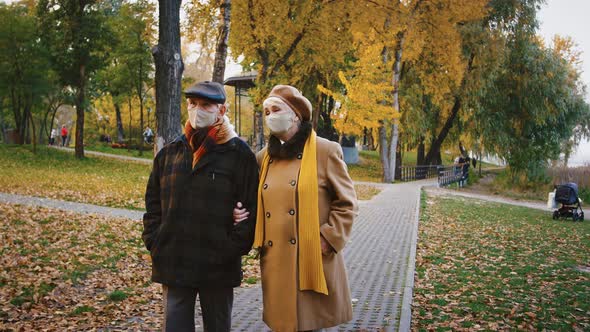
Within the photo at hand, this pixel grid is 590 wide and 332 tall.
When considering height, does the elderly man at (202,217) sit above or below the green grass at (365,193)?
above

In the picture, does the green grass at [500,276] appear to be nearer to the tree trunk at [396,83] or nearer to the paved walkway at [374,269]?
Answer: the paved walkway at [374,269]

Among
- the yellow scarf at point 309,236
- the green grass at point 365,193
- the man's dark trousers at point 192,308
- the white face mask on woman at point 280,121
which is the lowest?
the green grass at point 365,193

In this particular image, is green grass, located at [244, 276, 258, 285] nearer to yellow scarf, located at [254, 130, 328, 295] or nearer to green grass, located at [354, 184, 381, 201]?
yellow scarf, located at [254, 130, 328, 295]

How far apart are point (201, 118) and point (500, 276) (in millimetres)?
6604

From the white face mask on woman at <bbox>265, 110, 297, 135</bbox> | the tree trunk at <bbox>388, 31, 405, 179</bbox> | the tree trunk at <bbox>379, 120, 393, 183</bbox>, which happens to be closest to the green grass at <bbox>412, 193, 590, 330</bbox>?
the white face mask on woman at <bbox>265, 110, 297, 135</bbox>

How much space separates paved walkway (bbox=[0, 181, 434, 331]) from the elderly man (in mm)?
2075

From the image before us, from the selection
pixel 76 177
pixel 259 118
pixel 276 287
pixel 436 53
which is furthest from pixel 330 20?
pixel 276 287

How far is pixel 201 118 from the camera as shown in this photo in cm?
356

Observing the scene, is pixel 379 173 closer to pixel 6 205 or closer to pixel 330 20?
pixel 330 20

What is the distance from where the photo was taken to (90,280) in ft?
23.5

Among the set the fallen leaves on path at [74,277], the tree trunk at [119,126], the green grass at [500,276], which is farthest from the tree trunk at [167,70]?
the tree trunk at [119,126]

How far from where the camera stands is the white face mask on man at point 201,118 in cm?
356

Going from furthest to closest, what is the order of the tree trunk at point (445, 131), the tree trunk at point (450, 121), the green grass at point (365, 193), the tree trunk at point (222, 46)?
the tree trunk at point (445, 131) → the tree trunk at point (450, 121) → the green grass at point (365, 193) → the tree trunk at point (222, 46)

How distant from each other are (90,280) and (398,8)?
20.4 metres
